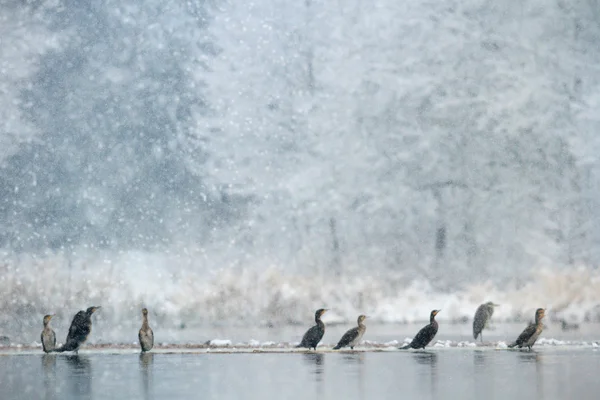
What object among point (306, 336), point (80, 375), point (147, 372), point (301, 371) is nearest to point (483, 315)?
point (306, 336)

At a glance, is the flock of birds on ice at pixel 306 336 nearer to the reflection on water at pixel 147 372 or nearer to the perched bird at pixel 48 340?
the perched bird at pixel 48 340

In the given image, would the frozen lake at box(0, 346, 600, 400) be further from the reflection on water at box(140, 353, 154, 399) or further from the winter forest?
the winter forest

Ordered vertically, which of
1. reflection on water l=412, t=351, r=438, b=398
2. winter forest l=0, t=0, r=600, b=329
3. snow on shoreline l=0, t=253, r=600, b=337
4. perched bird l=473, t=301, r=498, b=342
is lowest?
reflection on water l=412, t=351, r=438, b=398

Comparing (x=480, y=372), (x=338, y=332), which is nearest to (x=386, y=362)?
(x=480, y=372)

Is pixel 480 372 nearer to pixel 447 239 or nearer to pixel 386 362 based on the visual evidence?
pixel 386 362

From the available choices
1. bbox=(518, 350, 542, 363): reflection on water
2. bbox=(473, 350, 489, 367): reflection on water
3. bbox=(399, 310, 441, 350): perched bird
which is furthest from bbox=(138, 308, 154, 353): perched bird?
bbox=(518, 350, 542, 363): reflection on water

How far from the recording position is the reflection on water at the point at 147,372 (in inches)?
211

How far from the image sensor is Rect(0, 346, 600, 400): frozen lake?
5328 mm

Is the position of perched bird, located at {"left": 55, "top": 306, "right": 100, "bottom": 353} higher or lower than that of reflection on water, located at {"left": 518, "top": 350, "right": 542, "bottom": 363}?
higher

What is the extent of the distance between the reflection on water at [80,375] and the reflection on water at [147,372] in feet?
0.91

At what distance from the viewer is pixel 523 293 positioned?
1022cm

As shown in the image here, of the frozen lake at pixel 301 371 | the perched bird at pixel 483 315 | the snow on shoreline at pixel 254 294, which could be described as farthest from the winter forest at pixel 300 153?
the perched bird at pixel 483 315

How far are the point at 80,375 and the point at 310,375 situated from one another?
1299mm

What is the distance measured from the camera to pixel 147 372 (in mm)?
6344
